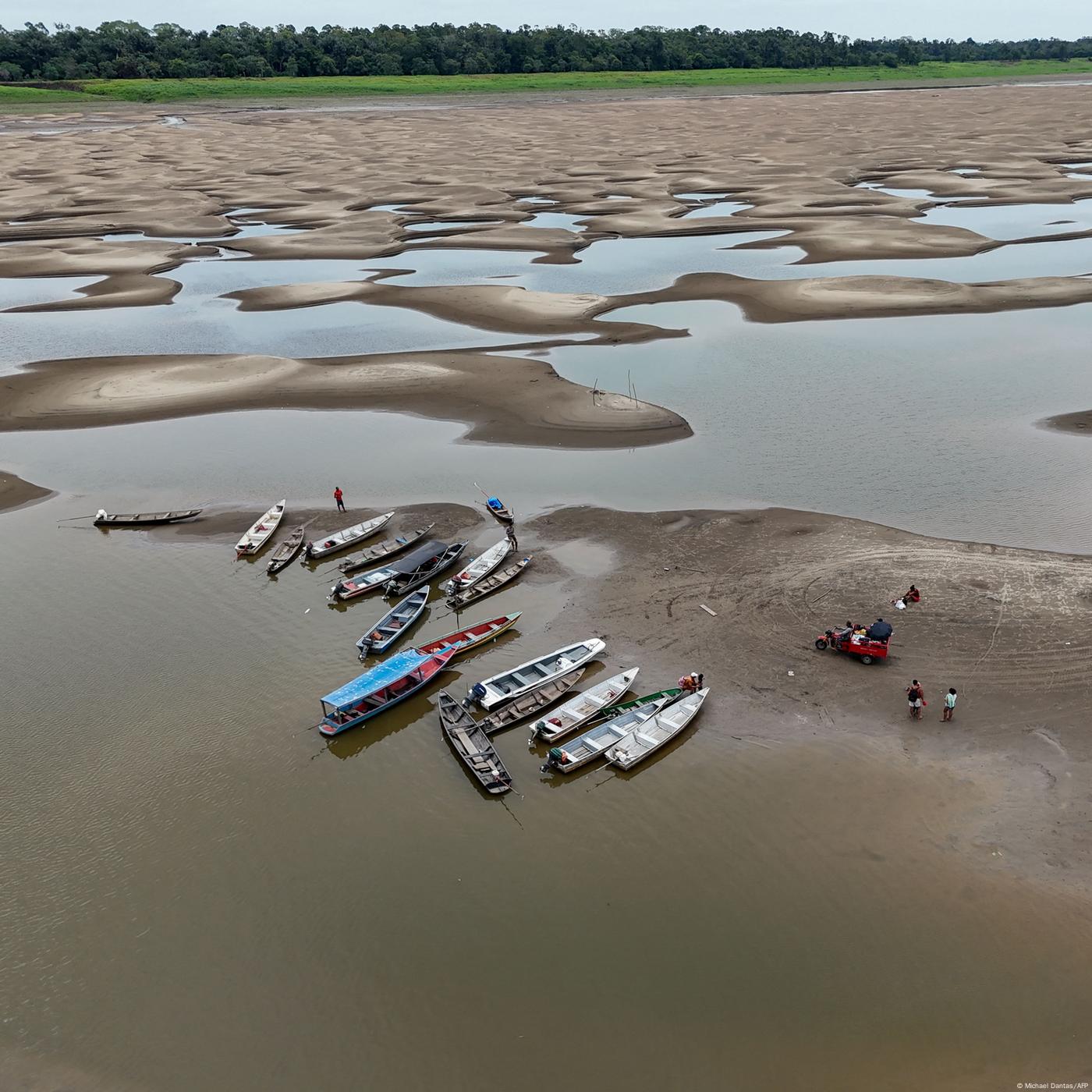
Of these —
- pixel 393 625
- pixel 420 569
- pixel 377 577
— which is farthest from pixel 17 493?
pixel 393 625

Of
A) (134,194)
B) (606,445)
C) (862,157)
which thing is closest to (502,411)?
(606,445)

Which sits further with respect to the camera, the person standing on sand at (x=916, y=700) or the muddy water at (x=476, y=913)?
the person standing on sand at (x=916, y=700)

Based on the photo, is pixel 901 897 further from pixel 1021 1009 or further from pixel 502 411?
pixel 502 411

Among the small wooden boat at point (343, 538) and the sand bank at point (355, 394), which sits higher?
the sand bank at point (355, 394)

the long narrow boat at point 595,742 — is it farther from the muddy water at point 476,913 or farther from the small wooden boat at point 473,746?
the small wooden boat at point 473,746

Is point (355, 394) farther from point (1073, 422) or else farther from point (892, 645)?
point (1073, 422)

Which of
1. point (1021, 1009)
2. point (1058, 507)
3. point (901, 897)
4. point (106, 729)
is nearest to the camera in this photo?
point (1021, 1009)

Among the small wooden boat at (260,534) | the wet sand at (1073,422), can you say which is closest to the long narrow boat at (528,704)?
the small wooden boat at (260,534)
